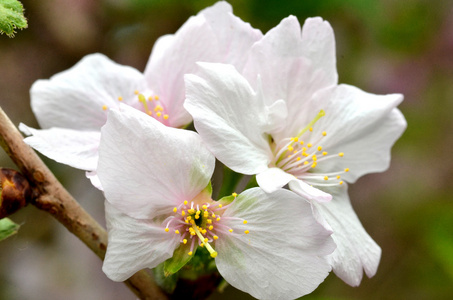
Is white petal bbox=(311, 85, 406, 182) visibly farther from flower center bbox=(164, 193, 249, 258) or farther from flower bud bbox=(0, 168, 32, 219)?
flower bud bbox=(0, 168, 32, 219)

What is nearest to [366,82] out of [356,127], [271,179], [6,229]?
[356,127]

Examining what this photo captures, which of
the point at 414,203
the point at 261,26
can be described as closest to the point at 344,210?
the point at 261,26

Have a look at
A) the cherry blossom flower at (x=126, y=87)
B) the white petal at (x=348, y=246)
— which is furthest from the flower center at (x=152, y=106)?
the white petal at (x=348, y=246)

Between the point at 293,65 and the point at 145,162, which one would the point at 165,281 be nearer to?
the point at 145,162

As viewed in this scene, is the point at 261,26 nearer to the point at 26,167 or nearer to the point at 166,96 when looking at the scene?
the point at 166,96

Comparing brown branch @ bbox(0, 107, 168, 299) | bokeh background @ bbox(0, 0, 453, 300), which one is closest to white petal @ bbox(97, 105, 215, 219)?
brown branch @ bbox(0, 107, 168, 299)

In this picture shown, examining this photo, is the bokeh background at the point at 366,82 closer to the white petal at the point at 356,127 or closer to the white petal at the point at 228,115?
the white petal at the point at 356,127
